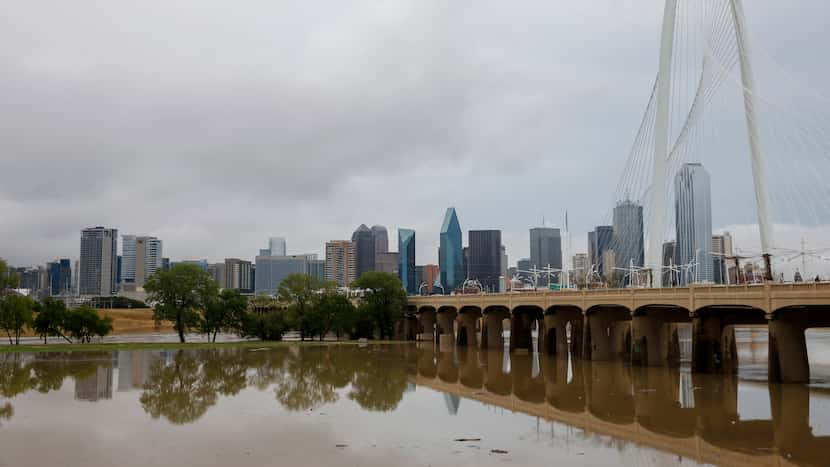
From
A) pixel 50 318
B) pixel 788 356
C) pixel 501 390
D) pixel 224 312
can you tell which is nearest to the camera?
pixel 501 390

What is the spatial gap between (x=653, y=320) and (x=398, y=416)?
105 ft

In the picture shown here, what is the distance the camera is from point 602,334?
62.6 m

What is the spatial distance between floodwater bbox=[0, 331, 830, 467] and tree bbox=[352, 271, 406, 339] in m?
42.1

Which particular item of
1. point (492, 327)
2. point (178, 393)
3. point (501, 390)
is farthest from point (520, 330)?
point (178, 393)

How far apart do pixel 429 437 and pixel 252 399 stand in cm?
1333

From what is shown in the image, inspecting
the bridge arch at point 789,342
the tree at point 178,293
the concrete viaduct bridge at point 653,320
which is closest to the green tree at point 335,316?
the concrete viaduct bridge at point 653,320

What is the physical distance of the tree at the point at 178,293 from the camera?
81512mm

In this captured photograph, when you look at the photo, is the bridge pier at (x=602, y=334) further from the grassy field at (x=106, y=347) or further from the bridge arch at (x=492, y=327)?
the grassy field at (x=106, y=347)

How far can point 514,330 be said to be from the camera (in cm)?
7500

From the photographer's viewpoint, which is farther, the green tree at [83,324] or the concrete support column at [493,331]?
the concrete support column at [493,331]

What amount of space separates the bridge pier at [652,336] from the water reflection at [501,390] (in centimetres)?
281

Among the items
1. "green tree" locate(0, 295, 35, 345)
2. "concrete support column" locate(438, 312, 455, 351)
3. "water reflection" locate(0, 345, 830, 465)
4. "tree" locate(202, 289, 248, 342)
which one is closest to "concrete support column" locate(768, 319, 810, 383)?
"water reflection" locate(0, 345, 830, 465)

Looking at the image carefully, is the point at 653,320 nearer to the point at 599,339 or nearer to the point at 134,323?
the point at 599,339

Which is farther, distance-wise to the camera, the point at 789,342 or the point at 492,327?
the point at 492,327
